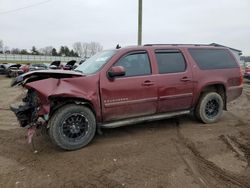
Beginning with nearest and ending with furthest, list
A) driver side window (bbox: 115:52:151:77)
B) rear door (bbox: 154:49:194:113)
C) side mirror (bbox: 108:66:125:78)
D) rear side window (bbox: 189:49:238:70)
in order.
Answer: side mirror (bbox: 108:66:125:78)
driver side window (bbox: 115:52:151:77)
rear door (bbox: 154:49:194:113)
rear side window (bbox: 189:49:238:70)

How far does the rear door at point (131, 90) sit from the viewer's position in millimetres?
4426

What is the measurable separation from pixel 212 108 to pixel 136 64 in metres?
2.43

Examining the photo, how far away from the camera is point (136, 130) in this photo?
5.28 metres

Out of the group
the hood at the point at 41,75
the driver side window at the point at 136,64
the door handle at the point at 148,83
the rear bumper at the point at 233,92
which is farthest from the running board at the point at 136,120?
the rear bumper at the point at 233,92

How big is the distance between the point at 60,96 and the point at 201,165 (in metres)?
2.52

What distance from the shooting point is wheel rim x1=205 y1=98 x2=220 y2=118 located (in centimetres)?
579

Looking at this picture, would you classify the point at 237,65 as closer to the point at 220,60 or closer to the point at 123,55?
the point at 220,60

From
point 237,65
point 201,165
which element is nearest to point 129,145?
point 201,165

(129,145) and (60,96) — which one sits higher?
(60,96)

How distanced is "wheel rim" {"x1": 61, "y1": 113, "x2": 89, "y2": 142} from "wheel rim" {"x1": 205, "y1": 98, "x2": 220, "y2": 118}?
3.11 meters

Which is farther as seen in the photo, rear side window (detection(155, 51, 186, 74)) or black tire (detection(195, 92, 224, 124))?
black tire (detection(195, 92, 224, 124))

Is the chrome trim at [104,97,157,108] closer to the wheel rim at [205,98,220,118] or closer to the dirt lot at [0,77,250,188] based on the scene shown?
the dirt lot at [0,77,250,188]

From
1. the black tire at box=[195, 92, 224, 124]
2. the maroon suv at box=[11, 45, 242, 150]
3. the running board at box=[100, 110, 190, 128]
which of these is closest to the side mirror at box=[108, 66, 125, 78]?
the maroon suv at box=[11, 45, 242, 150]

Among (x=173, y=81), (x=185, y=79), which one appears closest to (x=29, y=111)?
(x=173, y=81)
